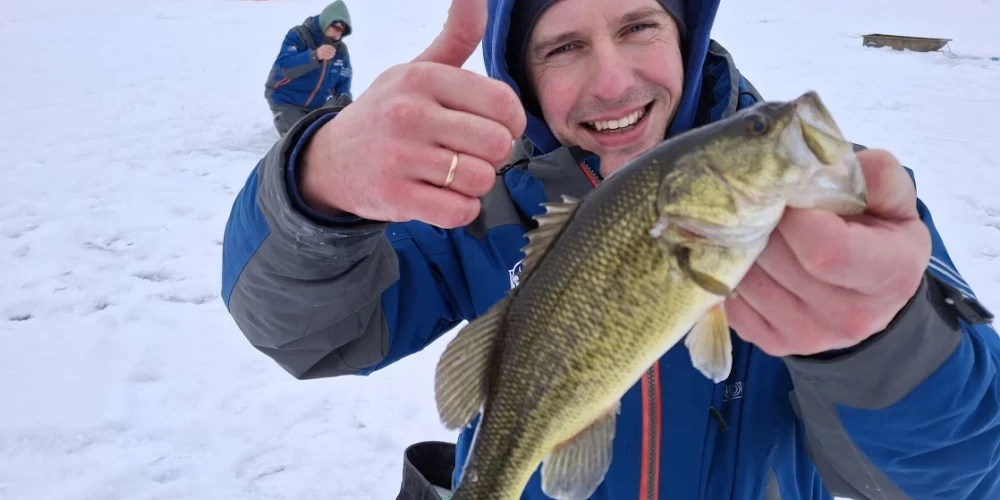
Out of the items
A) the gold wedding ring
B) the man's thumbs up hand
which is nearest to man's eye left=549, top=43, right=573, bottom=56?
the man's thumbs up hand

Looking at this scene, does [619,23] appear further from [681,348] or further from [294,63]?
[294,63]

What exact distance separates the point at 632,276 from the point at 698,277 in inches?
4.9

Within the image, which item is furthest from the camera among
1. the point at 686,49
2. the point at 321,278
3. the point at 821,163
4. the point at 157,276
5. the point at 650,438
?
the point at 157,276

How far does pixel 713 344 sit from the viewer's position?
1.27 metres

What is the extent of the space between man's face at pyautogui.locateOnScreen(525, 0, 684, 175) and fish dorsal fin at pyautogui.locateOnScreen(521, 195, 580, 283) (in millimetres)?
681

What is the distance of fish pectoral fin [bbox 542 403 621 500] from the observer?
1.35 meters

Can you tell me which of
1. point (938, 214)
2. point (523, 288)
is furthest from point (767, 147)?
point (938, 214)

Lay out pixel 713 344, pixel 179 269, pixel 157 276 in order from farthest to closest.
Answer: pixel 179 269, pixel 157 276, pixel 713 344

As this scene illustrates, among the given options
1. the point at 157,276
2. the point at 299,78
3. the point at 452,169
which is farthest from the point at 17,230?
the point at 452,169

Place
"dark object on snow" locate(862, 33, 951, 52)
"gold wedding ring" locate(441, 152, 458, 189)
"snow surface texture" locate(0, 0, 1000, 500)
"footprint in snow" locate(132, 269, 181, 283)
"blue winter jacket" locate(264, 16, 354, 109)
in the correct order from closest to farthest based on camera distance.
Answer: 1. "gold wedding ring" locate(441, 152, 458, 189)
2. "snow surface texture" locate(0, 0, 1000, 500)
3. "footprint in snow" locate(132, 269, 181, 283)
4. "blue winter jacket" locate(264, 16, 354, 109)
5. "dark object on snow" locate(862, 33, 951, 52)

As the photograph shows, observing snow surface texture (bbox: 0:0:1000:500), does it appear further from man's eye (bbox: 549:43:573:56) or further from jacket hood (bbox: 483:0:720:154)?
man's eye (bbox: 549:43:573:56)

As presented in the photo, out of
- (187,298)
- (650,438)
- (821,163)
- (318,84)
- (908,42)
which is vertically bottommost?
(908,42)

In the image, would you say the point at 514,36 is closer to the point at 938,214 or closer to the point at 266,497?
the point at 266,497

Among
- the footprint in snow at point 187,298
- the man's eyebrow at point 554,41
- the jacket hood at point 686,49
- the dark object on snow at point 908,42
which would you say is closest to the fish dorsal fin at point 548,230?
the man's eyebrow at point 554,41
